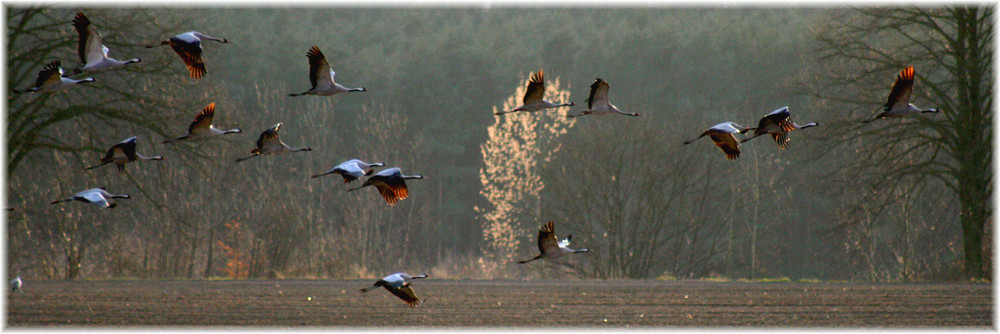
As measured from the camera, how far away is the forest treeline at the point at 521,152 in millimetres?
20516

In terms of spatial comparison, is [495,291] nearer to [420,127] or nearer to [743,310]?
[743,310]

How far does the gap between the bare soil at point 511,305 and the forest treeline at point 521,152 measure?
7.44 ft

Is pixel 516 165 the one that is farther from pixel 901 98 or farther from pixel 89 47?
pixel 901 98

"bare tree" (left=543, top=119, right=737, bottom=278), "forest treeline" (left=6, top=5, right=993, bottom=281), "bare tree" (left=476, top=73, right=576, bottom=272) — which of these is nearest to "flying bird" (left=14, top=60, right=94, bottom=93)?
"forest treeline" (left=6, top=5, right=993, bottom=281)

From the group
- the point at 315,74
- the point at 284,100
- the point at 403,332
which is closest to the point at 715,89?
the point at 284,100

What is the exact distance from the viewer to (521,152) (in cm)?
2664

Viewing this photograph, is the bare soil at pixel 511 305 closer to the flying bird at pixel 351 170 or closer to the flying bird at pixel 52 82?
the flying bird at pixel 52 82

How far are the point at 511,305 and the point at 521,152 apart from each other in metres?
12.1

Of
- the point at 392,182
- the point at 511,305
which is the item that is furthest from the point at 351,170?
the point at 511,305

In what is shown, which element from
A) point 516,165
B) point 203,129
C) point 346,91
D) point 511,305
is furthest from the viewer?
point 516,165

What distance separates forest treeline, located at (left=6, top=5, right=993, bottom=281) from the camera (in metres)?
20.5

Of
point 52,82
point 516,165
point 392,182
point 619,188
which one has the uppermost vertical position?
point 516,165

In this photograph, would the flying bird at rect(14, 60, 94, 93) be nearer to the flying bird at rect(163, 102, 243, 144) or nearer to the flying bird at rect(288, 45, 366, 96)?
the flying bird at rect(163, 102, 243, 144)

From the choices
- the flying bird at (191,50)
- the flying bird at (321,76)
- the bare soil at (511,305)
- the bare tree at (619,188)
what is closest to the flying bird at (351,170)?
the flying bird at (321,76)
